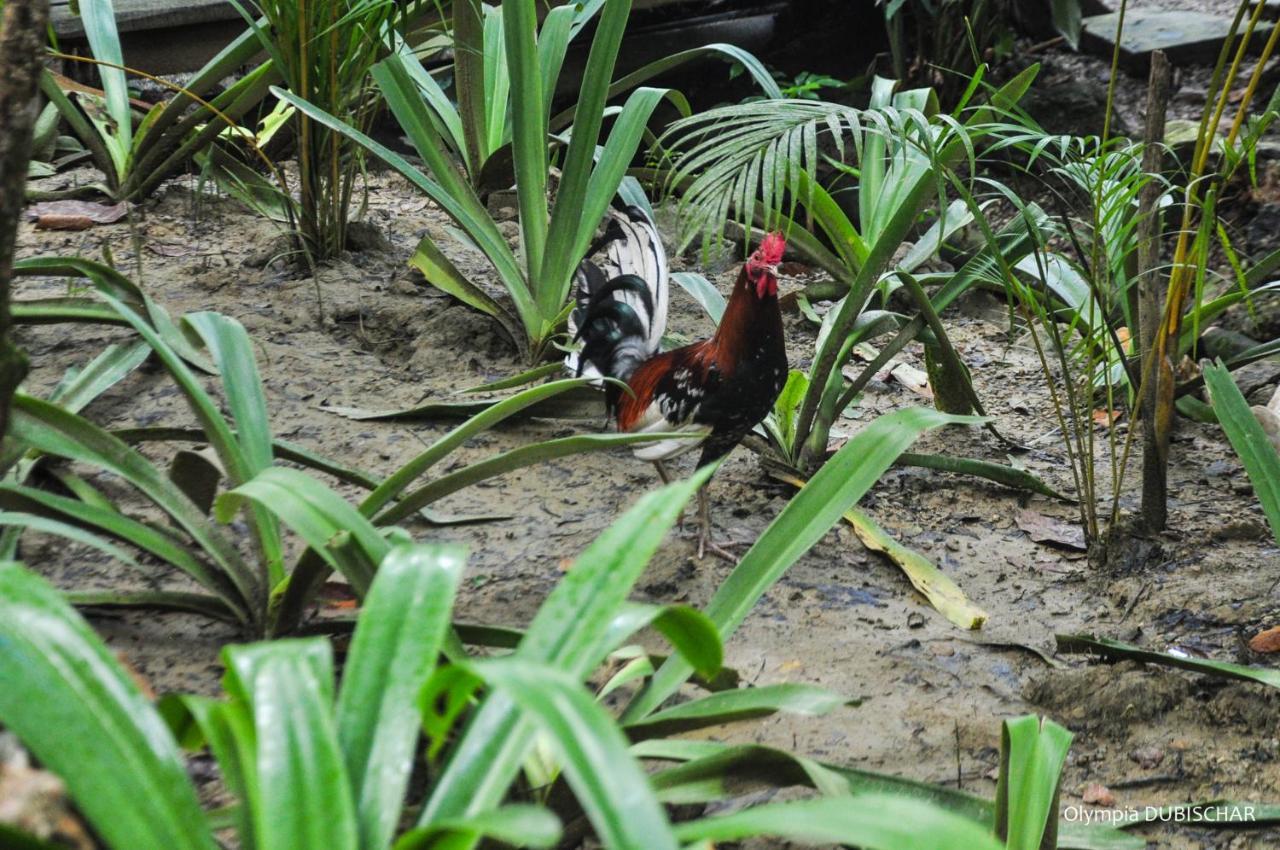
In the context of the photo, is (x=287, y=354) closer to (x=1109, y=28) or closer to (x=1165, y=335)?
(x=1165, y=335)

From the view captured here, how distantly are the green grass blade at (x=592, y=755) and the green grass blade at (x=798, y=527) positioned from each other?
25.0 inches

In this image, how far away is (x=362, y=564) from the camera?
61.1 inches

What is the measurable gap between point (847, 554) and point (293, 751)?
1.81 m

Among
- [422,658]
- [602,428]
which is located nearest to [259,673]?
[422,658]

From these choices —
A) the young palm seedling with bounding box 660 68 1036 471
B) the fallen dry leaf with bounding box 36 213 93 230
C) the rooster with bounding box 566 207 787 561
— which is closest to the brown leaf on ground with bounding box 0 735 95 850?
the young palm seedling with bounding box 660 68 1036 471

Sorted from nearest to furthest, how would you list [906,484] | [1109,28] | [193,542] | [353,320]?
[193,542], [906,484], [353,320], [1109,28]

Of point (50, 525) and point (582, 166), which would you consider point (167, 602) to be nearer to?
point (50, 525)

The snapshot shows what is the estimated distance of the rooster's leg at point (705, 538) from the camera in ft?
8.40

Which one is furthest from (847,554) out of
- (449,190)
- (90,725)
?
(90,725)

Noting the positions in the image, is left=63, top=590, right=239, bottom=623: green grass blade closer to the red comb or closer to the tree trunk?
the tree trunk

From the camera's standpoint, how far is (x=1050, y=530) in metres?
2.79

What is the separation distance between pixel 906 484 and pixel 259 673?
2.23 m

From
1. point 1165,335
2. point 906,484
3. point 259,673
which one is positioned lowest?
point 906,484

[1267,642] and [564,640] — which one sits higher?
[564,640]
